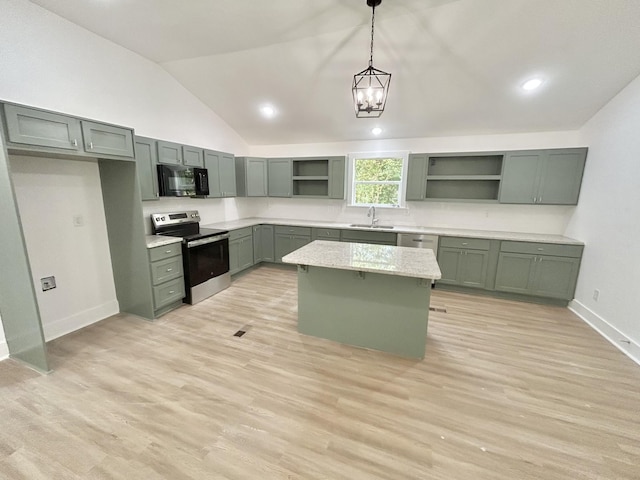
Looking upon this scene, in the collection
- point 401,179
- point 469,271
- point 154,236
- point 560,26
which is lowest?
point 469,271

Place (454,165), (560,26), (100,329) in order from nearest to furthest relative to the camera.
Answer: (560,26), (100,329), (454,165)

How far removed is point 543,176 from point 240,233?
4.75 metres

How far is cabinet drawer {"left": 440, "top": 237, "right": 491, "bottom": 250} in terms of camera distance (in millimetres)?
3877

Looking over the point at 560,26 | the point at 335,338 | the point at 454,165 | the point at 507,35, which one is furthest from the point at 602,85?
the point at 335,338

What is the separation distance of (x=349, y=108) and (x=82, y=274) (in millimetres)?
4127

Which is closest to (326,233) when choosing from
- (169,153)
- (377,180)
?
(377,180)

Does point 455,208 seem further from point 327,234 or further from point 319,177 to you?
point 319,177

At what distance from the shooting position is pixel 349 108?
13.2 feet

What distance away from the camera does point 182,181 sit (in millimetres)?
3555

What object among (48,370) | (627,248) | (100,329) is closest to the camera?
(48,370)

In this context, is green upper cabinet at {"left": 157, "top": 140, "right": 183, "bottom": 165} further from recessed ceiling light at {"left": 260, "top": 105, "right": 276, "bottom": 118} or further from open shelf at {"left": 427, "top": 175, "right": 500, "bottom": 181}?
open shelf at {"left": 427, "top": 175, "right": 500, "bottom": 181}

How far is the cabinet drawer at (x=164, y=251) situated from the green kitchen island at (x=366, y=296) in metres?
1.66

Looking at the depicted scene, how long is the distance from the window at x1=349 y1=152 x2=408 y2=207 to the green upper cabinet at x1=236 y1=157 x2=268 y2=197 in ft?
5.74

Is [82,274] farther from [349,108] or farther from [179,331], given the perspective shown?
[349,108]
